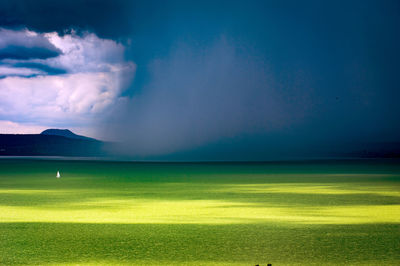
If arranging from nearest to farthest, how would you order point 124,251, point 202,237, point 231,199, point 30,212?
point 124,251 < point 202,237 < point 30,212 < point 231,199

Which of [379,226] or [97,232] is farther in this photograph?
[379,226]

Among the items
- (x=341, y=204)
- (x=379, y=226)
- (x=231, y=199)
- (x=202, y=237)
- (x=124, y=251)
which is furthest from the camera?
(x=231, y=199)

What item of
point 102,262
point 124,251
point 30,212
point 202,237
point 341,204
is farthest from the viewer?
point 341,204

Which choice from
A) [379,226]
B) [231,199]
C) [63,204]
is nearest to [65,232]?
[63,204]

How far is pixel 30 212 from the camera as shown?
14.4 metres

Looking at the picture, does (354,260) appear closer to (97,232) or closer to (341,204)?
(97,232)

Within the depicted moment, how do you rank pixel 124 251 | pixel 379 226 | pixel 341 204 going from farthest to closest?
pixel 341 204, pixel 379 226, pixel 124 251

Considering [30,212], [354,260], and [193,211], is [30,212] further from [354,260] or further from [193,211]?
[354,260]

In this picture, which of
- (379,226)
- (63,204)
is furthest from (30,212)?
(379,226)

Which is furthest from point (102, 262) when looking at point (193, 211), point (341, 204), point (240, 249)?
point (341, 204)

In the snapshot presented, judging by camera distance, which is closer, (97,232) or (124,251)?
(124,251)

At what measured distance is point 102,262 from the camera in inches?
321

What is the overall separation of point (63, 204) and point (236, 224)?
279 inches

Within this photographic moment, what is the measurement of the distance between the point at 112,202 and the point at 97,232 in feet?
21.6
